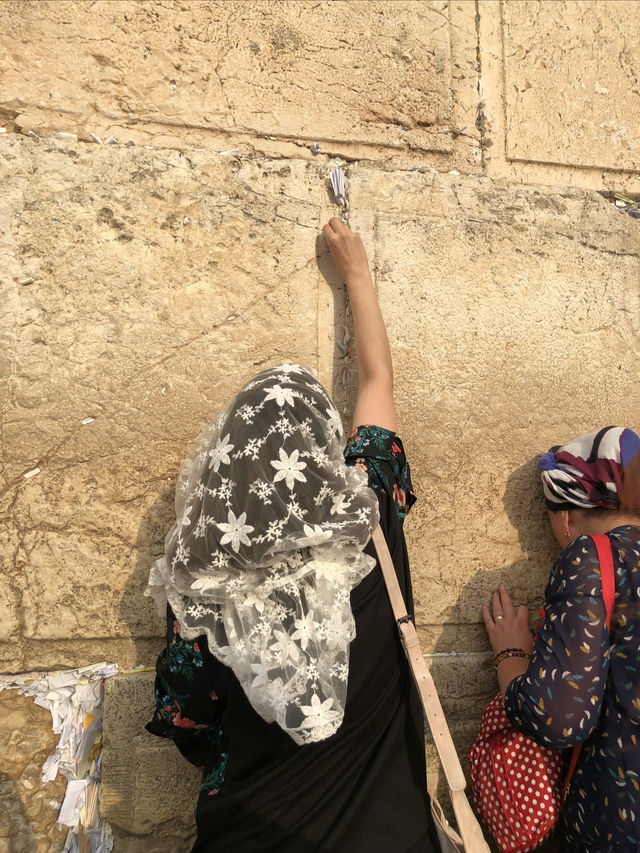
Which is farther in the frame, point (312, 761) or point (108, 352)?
point (108, 352)

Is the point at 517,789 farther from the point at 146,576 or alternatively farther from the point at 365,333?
the point at 365,333

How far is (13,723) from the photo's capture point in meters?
1.69

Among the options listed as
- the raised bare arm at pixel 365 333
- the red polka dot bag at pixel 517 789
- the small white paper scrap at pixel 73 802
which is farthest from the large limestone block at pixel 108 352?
the red polka dot bag at pixel 517 789

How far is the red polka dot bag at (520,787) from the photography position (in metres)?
1.56

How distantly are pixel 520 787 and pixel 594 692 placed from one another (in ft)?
1.43

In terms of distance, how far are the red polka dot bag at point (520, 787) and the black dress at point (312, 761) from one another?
14.3 inches

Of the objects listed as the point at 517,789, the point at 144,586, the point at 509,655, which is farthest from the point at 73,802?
the point at 509,655

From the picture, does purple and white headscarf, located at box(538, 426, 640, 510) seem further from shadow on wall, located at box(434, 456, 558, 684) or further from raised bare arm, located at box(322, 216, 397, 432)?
raised bare arm, located at box(322, 216, 397, 432)

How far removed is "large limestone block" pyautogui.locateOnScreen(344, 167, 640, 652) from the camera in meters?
1.99

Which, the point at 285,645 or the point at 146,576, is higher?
the point at 285,645

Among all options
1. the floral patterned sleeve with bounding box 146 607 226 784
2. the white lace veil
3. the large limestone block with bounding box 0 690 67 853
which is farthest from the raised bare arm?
the large limestone block with bounding box 0 690 67 853

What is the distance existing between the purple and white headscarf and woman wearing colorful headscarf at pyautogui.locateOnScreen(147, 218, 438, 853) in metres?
0.79

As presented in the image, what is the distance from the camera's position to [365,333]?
6.03 feet

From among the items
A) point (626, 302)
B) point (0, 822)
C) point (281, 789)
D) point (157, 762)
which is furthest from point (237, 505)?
point (626, 302)
